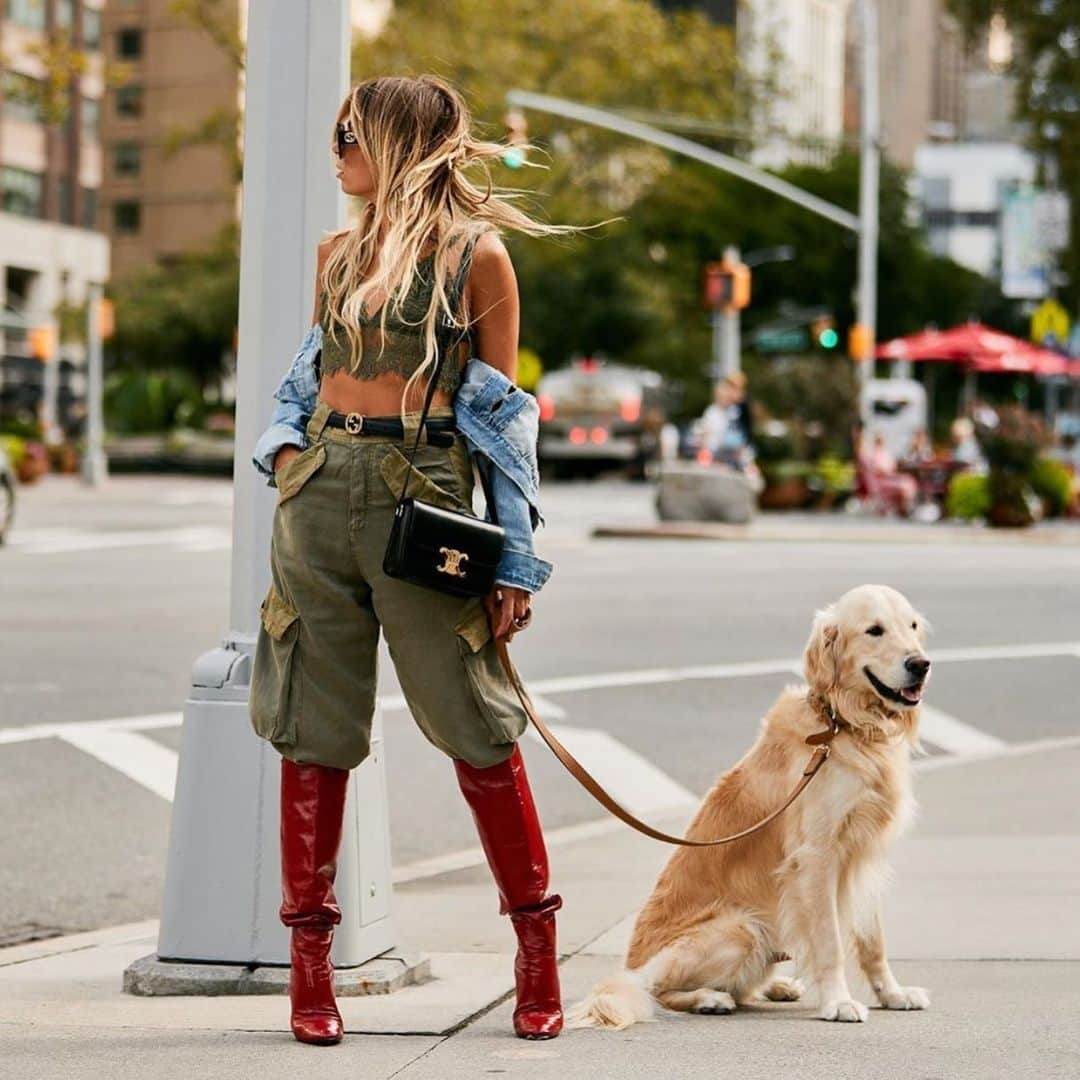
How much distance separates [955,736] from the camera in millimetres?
11594

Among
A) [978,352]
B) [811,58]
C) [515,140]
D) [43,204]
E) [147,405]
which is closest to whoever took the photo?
[515,140]

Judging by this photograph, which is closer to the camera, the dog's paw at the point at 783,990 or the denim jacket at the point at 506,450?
the denim jacket at the point at 506,450

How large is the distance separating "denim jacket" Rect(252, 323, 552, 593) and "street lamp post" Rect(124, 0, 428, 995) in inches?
36.4

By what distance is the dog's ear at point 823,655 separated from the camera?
16.9ft

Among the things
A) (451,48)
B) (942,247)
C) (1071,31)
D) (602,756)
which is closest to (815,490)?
(1071,31)

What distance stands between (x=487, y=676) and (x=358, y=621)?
29cm

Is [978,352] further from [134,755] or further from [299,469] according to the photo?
[299,469]

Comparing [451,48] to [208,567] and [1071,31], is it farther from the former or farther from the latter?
[208,567]

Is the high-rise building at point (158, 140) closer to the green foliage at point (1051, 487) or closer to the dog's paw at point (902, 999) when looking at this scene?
the green foliage at point (1051, 487)

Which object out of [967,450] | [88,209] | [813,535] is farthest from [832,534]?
[88,209]

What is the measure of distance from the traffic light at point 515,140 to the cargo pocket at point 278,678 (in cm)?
103

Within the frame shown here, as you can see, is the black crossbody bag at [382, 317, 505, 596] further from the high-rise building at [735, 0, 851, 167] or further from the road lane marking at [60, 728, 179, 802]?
the high-rise building at [735, 0, 851, 167]

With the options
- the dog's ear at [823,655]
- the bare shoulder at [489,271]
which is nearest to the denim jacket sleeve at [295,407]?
the bare shoulder at [489,271]

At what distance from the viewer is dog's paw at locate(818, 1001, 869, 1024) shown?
16.8ft
